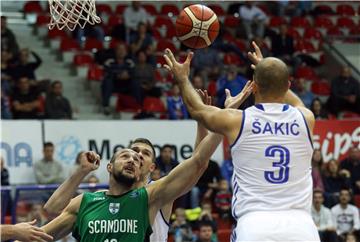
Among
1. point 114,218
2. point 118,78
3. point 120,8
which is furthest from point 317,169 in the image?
point 114,218

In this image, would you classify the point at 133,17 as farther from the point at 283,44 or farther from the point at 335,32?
the point at 335,32

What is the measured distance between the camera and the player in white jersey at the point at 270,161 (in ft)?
17.9

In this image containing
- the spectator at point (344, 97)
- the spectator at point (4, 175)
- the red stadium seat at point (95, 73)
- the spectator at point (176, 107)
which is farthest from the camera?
the spectator at point (344, 97)

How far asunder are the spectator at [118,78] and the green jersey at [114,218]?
10680 mm

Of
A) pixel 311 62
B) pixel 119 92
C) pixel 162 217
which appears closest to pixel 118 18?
pixel 119 92

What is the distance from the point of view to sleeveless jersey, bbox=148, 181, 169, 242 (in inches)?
254

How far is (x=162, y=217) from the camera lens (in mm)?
6512

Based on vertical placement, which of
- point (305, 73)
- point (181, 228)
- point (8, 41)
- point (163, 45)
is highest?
point (8, 41)

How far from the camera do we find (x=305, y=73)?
63.8 feet

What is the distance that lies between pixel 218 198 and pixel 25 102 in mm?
3843

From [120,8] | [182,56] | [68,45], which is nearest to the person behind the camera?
[182,56]

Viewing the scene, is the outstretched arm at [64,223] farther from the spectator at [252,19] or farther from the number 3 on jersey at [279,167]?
the spectator at [252,19]

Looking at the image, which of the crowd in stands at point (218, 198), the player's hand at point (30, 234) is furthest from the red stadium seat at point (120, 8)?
the player's hand at point (30, 234)

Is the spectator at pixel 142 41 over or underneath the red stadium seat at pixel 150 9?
underneath
